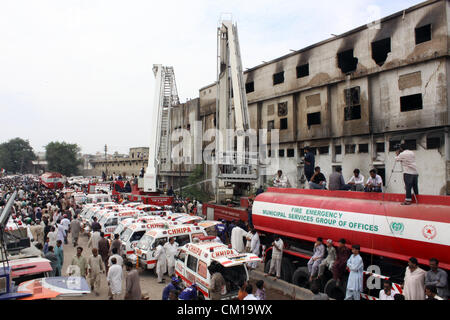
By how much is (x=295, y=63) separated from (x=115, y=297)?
23.9m

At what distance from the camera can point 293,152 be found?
2855cm

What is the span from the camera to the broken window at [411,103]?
786 inches

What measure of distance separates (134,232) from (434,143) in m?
17.4

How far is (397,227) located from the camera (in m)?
7.19

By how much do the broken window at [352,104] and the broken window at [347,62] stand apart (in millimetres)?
1944

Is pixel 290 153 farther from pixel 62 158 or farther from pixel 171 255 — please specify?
pixel 62 158

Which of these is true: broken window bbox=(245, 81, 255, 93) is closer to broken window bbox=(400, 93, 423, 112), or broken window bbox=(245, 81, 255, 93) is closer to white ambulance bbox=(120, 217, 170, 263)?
broken window bbox=(400, 93, 423, 112)

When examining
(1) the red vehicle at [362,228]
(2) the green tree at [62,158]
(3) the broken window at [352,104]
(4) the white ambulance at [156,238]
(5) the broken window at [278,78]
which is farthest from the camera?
(2) the green tree at [62,158]

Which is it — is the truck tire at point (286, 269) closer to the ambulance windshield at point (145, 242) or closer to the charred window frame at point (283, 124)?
the ambulance windshield at point (145, 242)

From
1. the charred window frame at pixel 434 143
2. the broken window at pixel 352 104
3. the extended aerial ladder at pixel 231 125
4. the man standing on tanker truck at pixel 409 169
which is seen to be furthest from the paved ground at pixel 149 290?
the broken window at pixel 352 104

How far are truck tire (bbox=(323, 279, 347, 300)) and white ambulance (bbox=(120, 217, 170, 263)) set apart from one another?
22.3 ft

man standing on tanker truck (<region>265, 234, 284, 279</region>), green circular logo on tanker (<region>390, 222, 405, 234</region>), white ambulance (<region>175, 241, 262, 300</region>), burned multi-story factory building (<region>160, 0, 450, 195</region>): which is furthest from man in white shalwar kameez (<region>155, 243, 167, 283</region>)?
burned multi-story factory building (<region>160, 0, 450, 195</region>)

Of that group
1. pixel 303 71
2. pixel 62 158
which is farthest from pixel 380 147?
pixel 62 158
